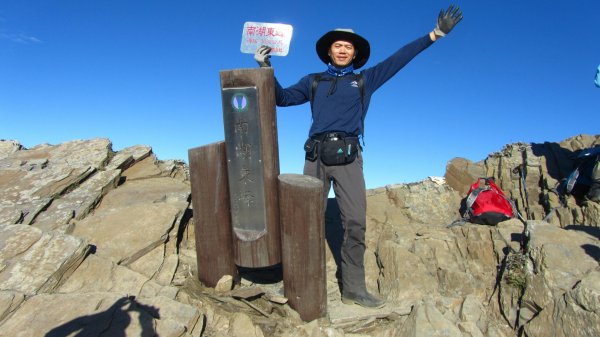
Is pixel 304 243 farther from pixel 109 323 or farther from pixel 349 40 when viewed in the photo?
pixel 349 40

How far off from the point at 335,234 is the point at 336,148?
3348mm

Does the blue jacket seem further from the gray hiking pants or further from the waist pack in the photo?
the waist pack

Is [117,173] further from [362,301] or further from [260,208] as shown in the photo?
[362,301]

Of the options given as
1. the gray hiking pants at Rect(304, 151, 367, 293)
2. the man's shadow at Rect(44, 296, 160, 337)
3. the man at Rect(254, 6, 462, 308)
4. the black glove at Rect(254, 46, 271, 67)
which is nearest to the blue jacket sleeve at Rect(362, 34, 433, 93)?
the man at Rect(254, 6, 462, 308)

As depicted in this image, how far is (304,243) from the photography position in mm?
5688

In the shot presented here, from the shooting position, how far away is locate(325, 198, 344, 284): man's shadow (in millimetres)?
7964

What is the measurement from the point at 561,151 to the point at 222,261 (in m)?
9.47

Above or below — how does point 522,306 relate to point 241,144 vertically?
below

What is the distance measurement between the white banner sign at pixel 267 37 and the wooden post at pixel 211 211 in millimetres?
1516

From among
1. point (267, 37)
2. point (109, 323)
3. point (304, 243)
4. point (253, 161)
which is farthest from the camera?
point (267, 37)

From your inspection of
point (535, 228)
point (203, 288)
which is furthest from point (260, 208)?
point (535, 228)

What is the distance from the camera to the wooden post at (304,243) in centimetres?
560

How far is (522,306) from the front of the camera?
5.98 m

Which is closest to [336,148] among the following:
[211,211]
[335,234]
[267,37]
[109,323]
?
[267,37]
